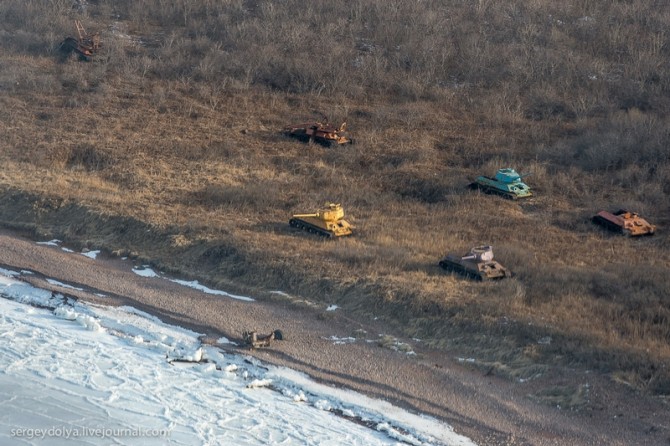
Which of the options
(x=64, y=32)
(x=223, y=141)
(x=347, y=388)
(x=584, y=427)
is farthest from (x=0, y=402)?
(x=64, y=32)

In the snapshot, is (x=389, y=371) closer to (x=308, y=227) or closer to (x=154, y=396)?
(x=154, y=396)

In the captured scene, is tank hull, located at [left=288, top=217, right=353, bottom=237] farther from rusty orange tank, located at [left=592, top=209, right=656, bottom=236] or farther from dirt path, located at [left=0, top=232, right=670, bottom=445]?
rusty orange tank, located at [left=592, top=209, right=656, bottom=236]

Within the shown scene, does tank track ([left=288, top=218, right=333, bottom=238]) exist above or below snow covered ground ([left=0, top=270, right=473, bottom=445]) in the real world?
above

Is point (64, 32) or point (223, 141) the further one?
point (64, 32)

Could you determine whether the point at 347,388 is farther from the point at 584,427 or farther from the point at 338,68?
the point at 338,68

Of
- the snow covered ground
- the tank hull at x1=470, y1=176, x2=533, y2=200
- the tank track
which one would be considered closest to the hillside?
the tank track

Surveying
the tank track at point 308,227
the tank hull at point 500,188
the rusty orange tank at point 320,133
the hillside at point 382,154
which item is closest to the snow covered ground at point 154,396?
the hillside at point 382,154
